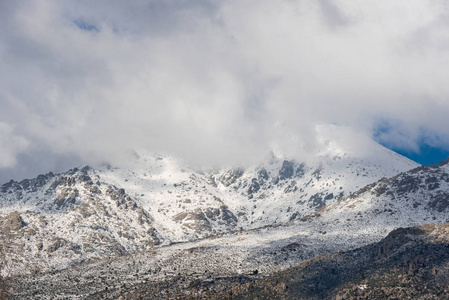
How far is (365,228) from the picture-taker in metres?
134

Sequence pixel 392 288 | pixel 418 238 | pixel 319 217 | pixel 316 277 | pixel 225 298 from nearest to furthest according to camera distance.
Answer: pixel 392 288
pixel 225 298
pixel 316 277
pixel 418 238
pixel 319 217

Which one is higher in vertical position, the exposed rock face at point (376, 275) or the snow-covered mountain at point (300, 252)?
the snow-covered mountain at point (300, 252)

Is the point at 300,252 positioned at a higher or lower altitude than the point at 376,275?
higher

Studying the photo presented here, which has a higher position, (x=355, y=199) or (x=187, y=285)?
(x=355, y=199)

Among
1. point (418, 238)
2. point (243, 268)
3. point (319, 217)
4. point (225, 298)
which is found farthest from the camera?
point (319, 217)

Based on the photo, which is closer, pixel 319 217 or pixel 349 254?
pixel 349 254

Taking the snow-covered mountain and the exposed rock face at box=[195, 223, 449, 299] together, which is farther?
the snow-covered mountain

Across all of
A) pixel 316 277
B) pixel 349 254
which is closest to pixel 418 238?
pixel 349 254

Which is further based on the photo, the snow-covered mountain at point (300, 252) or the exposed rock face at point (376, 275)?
the snow-covered mountain at point (300, 252)

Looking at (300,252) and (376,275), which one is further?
(300,252)

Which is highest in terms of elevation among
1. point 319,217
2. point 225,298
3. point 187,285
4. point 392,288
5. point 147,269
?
point 319,217

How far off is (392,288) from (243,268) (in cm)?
4404

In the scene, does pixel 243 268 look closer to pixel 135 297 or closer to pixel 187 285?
pixel 187 285

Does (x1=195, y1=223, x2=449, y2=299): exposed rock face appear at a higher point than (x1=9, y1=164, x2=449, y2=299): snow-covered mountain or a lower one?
lower
